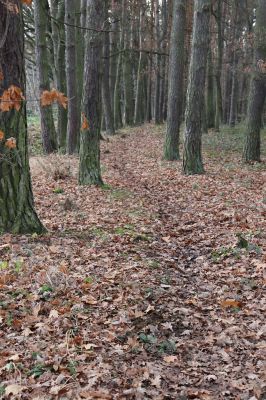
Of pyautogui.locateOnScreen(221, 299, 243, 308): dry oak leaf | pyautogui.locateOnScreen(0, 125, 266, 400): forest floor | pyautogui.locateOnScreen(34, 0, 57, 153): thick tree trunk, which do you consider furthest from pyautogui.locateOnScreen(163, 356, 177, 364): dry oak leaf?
pyautogui.locateOnScreen(34, 0, 57, 153): thick tree trunk

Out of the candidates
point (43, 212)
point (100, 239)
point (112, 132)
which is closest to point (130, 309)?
point (100, 239)

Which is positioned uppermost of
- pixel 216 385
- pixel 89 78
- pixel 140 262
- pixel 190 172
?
pixel 89 78

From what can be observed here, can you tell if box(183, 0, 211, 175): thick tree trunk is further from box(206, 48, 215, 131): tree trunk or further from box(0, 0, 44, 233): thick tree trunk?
box(206, 48, 215, 131): tree trunk

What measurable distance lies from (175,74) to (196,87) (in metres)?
2.81

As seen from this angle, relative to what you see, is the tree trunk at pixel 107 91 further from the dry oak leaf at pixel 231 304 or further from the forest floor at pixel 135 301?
the dry oak leaf at pixel 231 304

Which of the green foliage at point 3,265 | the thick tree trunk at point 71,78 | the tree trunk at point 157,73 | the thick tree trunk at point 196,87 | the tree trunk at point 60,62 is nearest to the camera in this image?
the green foliage at point 3,265

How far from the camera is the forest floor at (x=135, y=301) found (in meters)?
4.07

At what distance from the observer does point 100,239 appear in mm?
7445

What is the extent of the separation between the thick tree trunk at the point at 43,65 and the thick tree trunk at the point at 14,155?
8787 millimetres

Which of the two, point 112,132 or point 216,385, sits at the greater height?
point 112,132

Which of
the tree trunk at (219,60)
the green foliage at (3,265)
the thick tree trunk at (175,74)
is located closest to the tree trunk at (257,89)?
the thick tree trunk at (175,74)

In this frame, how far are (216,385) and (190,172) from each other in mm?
9377

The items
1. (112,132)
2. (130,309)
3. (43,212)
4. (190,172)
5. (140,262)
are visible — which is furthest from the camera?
(112,132)

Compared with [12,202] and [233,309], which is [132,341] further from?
[12,202]
